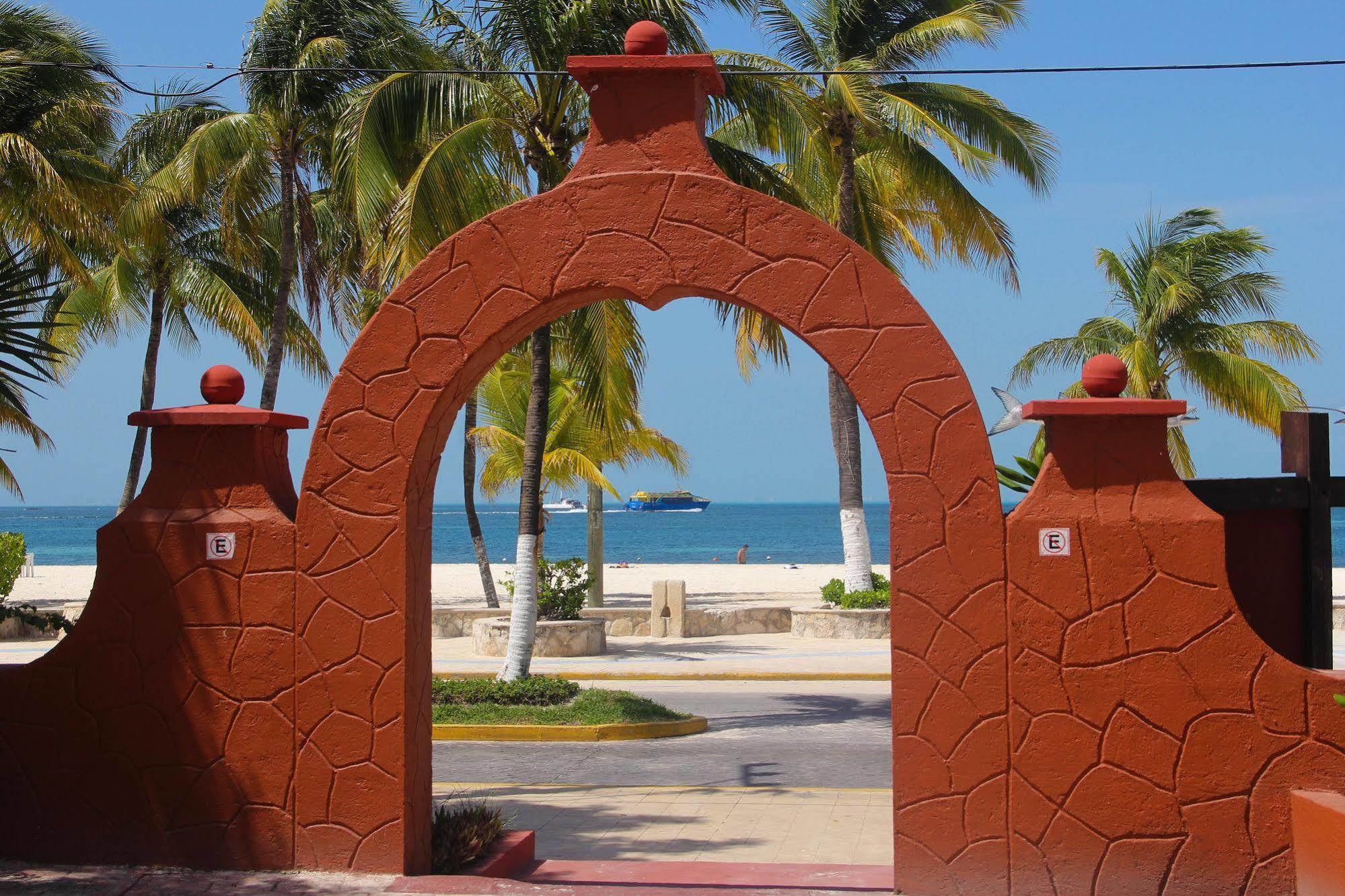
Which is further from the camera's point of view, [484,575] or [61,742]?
[484,575]

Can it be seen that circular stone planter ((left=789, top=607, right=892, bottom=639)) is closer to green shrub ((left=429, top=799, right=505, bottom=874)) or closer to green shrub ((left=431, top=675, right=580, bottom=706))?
green shrub ((left=431, top=675, right=580, bottom=706))

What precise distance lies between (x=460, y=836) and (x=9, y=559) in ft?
71.2

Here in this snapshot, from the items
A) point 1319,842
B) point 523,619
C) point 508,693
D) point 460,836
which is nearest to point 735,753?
point 508,693

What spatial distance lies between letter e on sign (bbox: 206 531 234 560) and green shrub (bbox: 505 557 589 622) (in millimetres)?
14104

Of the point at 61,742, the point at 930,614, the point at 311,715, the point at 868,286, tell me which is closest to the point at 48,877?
the point at 61,742

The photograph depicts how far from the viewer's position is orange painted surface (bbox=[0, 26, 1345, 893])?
6.48 meters

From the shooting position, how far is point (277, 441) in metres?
7.65

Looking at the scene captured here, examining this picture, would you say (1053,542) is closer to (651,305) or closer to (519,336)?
(651,305)

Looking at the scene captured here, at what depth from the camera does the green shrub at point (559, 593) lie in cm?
2142

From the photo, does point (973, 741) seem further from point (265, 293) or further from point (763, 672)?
point (265, 293)

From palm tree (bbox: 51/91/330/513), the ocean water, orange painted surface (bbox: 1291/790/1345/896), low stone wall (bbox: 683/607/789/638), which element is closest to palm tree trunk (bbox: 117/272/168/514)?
palm tree (bbox: 51/91/330/513)

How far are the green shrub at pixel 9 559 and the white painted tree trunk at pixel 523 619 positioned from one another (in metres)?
15.0

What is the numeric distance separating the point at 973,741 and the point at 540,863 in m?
2.94

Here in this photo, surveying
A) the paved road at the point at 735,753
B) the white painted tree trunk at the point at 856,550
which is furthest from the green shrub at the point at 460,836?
the white painted tree trunk at the point at 856,550
